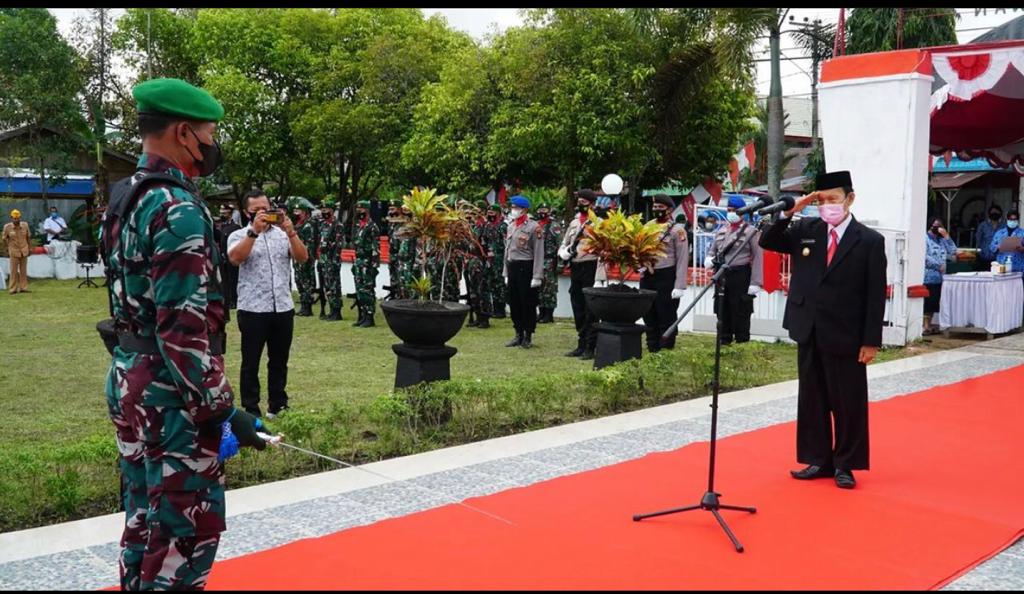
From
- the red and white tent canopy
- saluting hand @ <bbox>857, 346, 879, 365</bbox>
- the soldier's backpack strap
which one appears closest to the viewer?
the soldier's backpack strap

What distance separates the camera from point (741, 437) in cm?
664

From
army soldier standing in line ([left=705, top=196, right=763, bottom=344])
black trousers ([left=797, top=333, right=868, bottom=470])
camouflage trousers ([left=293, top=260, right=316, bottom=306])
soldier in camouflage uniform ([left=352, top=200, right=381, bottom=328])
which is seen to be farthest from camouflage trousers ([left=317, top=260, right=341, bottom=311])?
black trousers ([left=797, top=333, right=868, bottom=470])

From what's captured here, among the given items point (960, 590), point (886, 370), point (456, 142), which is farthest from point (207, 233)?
point (456, 142)

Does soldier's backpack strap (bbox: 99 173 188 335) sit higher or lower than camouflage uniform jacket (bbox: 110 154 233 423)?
higher

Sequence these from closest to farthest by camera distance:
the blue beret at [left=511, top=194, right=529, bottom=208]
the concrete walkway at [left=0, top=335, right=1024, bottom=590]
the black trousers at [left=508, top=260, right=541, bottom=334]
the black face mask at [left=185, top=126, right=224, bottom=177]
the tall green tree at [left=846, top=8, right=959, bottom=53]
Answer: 1. the black face mask at [left=185, top=126, right=224, bottom=177]
2. the concrete walkway at [left=0, top=335, right=1024, bottom=590]
3. the black trousers at [left=508, top=260, right=541, bottom=334]
4. the blue beret at [left=511, top=194, right=529, bottom=208]
5. the tall green tree at [left=846, top=8, right=959, bottom=53]

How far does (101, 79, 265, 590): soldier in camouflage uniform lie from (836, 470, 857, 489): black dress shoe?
371 centimetres

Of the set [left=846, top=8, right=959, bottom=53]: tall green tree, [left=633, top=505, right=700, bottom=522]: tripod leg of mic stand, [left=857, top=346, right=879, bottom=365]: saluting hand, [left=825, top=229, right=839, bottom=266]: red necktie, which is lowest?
[left=633, top=505, right=700, bottom=522]: tripod leg of mic stand

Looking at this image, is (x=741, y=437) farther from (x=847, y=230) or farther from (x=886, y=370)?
(x=886, y=370)

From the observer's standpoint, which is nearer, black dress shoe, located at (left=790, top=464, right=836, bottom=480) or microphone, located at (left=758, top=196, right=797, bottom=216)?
microphone, located at (left=758, top=196, right=797, bottom=216)

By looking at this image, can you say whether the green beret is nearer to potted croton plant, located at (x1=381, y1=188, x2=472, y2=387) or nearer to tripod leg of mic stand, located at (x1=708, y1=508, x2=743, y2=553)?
tripod leg of mic stand, located at (x1=708, y1=508, x2=743, y2=553)

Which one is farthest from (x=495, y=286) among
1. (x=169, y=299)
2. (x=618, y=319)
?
(x=169, y=299)

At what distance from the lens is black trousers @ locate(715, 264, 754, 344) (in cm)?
1145

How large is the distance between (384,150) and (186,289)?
2495 centimetres

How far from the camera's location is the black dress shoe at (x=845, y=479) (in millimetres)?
5375
